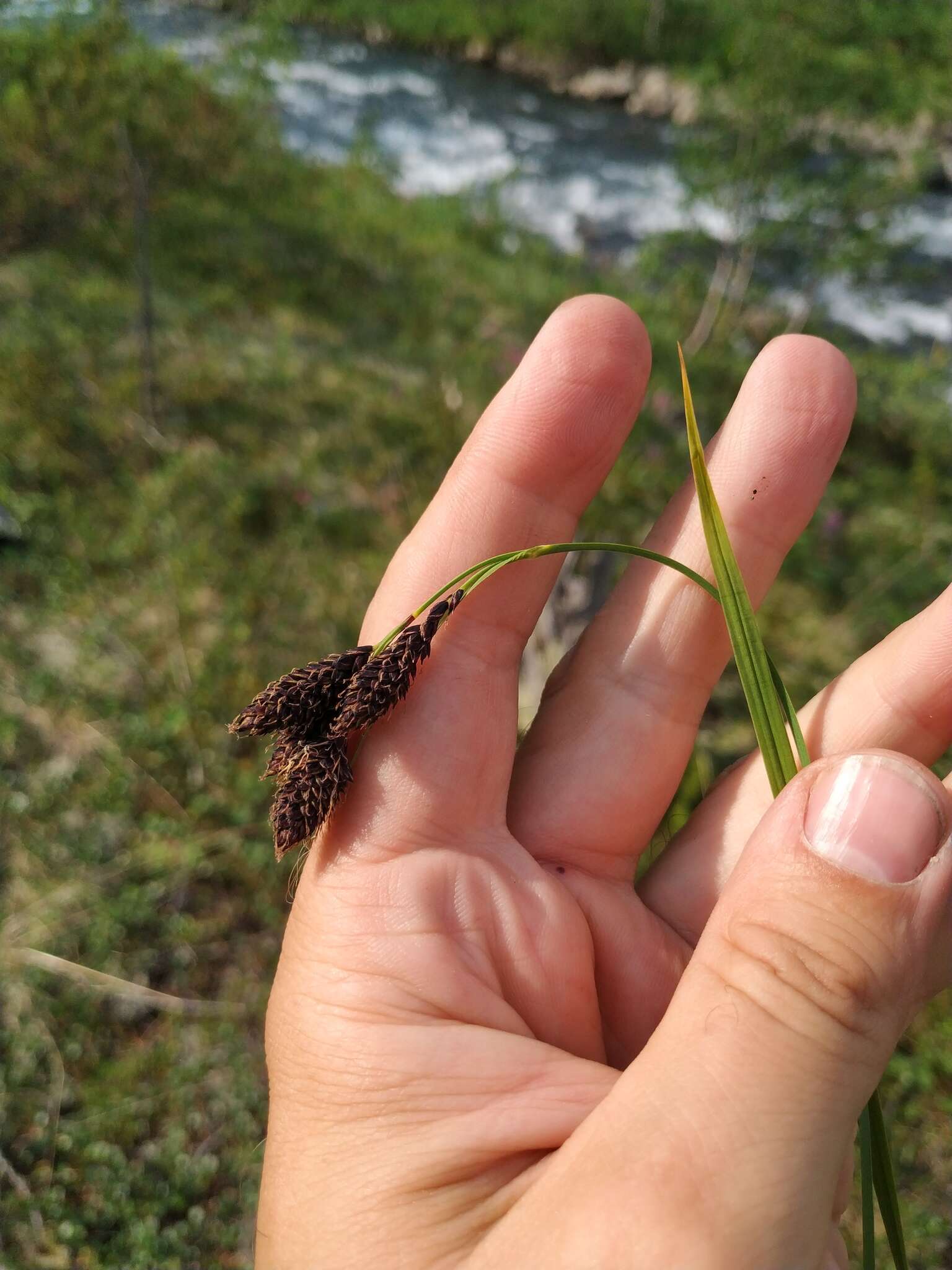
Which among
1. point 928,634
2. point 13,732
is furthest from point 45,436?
point 928,634

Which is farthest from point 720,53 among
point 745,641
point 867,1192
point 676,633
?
point 867,1192

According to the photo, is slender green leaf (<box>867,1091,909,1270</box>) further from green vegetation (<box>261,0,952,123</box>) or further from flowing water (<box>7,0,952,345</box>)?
flowing water (<box>7,0,952,345</box>)

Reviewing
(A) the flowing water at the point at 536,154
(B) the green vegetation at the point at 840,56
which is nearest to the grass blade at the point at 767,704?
(B) the green vegetation at the point at 840,56

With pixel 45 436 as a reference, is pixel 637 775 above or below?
above

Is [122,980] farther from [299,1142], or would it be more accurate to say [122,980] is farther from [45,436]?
[45,436]

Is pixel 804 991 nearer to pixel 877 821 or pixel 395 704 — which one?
pixel 877 821

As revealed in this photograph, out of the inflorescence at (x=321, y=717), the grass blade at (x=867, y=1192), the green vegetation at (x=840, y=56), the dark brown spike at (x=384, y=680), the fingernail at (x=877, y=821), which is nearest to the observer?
the fingernail at (x=877, y=821)

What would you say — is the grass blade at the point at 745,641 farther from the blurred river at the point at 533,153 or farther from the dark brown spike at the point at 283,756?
the blurred river at the point at 533,153

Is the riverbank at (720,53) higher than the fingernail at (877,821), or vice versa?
the riverbank at (720,53)
